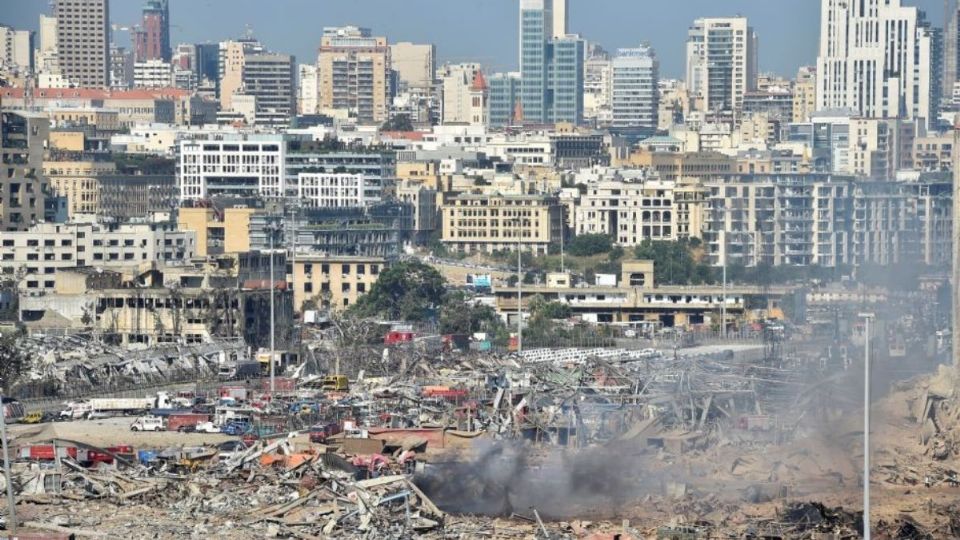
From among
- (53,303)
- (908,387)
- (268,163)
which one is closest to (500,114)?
(268,163)

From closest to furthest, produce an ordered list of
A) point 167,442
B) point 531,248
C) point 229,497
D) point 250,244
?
point 229,497 → point 167,442 → point 250,244 → point 531,248

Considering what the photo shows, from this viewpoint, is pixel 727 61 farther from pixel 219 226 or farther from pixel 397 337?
pixel 397 337

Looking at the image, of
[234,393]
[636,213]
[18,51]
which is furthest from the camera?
[18,51]

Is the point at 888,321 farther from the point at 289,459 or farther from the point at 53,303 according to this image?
the point at 289,459

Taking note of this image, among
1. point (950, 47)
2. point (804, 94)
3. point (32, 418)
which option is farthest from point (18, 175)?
point (804, 94)

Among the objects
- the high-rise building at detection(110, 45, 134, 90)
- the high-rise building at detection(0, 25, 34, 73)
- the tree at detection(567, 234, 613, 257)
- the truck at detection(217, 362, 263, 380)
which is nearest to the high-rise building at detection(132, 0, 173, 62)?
the high-rise building at detection(110, 45, 134, 90)

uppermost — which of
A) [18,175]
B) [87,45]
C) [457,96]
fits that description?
[87,45]
